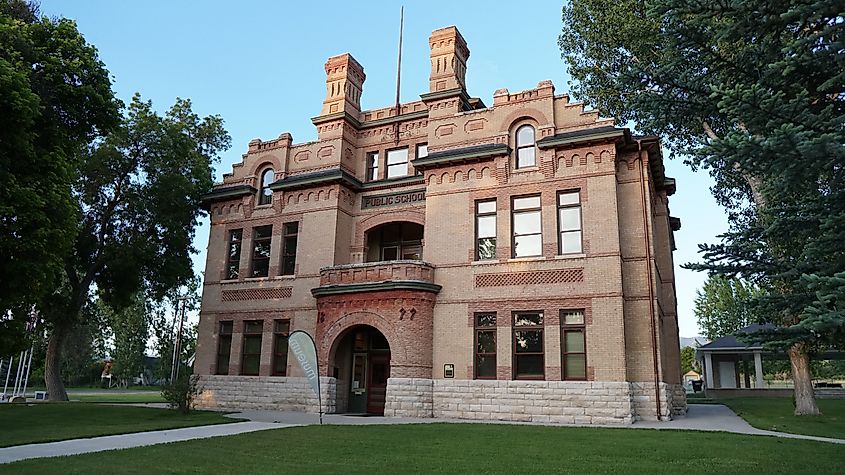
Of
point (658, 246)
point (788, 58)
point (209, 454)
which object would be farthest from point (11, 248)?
point (658, 246)

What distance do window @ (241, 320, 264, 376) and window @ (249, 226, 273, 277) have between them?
85.9 inches

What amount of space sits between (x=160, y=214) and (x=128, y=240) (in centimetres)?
191

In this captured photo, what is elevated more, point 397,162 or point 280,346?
point 397,162

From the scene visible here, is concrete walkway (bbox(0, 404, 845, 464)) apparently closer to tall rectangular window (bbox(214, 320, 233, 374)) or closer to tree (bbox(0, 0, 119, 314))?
tall rectangular window (bbox(214, 320, 233, 374))

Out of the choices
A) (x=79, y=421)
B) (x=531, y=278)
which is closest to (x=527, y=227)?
(x=531, y=278)

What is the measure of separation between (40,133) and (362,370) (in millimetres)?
13312

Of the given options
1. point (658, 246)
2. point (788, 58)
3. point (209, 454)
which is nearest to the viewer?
point (788, 58)

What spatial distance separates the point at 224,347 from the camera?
25516 millimetres

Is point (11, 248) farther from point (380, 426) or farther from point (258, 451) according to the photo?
point (380, 426)

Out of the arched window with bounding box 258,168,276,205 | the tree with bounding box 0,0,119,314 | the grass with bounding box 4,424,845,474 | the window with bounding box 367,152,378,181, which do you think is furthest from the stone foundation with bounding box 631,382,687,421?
the tree with bounding box 0,0,119,314

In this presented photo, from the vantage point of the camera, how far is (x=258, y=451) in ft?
36.4

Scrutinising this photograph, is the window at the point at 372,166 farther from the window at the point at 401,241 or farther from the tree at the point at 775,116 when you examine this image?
the tree at the point at 775,116

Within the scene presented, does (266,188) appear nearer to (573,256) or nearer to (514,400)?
(573,256)

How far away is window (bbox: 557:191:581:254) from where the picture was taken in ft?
66.1
